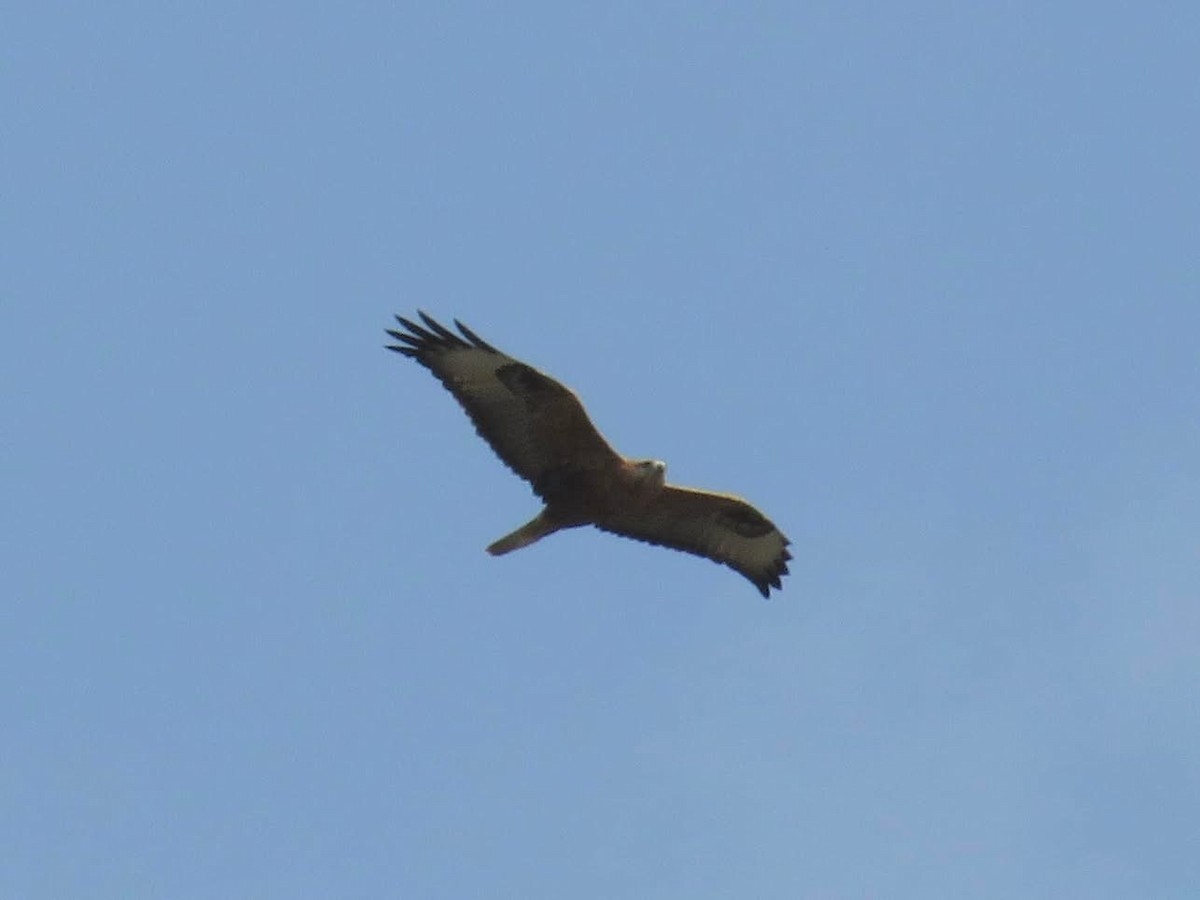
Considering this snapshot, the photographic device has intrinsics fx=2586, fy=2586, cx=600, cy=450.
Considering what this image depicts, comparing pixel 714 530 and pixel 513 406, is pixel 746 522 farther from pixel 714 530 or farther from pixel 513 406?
pixel 513 406

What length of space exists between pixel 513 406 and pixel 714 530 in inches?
94.2

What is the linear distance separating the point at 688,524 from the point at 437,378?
8.40 ft

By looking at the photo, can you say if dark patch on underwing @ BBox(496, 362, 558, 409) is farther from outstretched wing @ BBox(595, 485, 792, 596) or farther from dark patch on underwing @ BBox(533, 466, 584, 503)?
outstretched wing @ BBox(595, 485, 792, 596)

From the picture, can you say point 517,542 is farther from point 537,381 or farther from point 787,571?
point 787,571

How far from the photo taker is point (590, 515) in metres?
20.0

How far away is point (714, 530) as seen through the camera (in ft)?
68.9

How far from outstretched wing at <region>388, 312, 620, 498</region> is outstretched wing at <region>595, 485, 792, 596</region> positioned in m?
0.86

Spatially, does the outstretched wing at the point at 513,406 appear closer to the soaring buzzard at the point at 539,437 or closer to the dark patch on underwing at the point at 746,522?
the soaring buzzard at the point at 539,437

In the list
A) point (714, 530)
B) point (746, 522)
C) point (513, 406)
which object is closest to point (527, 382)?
point (513, 406)

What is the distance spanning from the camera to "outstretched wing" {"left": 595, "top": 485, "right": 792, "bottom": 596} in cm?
2048

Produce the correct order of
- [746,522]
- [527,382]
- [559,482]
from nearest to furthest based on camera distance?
[527,382] < [559,482] < [746,522]

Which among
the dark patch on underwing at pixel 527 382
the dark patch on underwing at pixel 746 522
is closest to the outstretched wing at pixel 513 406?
the dark patch on underwing at pixel 527 382

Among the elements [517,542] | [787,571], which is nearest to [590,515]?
[517,542]

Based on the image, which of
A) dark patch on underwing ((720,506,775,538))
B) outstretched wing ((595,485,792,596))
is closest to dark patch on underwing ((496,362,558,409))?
outstretched wing ((595,485,792,596))
